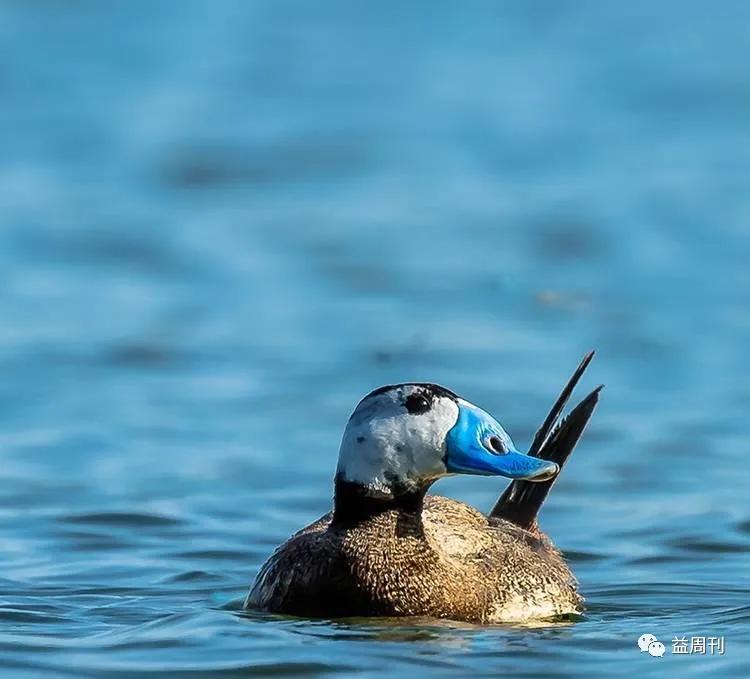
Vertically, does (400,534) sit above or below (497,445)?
below

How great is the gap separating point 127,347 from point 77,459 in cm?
358

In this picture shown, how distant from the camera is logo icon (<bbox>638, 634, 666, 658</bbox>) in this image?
37.3ft

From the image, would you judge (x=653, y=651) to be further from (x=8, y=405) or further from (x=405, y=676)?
(x=8, y=405)

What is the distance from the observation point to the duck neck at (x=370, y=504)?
38.7 feet

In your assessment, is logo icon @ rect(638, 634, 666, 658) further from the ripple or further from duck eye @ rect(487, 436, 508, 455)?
the ripple

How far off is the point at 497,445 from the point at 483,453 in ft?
0.51

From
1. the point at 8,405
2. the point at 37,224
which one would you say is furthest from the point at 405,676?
the point at 37,224

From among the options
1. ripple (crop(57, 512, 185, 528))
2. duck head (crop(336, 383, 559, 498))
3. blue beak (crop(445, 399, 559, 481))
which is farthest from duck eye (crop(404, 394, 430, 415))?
ripple (crop(57, 512, 185, 528))

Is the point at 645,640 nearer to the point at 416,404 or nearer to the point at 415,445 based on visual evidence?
the point at 415,445

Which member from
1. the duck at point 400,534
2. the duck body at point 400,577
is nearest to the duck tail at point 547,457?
the duck body at point 400,577

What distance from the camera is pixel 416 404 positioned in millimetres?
11719

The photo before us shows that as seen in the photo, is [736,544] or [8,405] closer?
[736,544]

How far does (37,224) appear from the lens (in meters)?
25.3

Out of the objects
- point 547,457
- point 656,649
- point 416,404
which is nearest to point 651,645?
point 656,649
